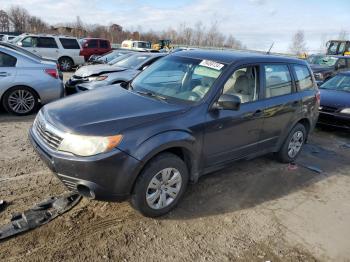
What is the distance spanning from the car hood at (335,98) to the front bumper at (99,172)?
604 centimetres

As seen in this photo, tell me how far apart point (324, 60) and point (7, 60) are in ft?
46.5

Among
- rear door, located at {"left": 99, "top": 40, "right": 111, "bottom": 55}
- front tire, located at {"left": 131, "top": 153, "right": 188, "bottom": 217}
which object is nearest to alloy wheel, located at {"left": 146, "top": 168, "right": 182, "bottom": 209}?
front tire, located at {"left": 131, "top": 153, "right": 188, "bottom": 217}

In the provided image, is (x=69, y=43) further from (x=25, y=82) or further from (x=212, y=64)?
(x=212, y=64)

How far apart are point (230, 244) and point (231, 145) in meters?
1.30

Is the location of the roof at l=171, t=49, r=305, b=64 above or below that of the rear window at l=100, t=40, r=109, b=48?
above

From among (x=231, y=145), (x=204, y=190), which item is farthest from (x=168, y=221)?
(x=231, y=145)

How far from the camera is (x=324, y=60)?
15836 mm

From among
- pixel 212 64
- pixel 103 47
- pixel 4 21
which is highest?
pixel 212 64

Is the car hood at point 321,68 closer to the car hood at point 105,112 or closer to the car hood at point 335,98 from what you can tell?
the car hood at point 335,98

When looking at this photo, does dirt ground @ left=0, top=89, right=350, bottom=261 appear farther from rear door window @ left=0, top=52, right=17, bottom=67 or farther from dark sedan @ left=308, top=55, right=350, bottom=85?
dark sedan @ left=308, top=55, right=350, bottom=85

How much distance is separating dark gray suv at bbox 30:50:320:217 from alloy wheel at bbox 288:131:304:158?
213 mm

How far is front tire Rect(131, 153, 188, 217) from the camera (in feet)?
10.8

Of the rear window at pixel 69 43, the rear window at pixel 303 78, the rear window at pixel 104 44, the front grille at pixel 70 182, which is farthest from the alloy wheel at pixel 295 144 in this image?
the rear window at pixel 104 44

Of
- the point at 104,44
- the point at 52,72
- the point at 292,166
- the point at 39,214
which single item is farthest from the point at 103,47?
the point at 39,214
